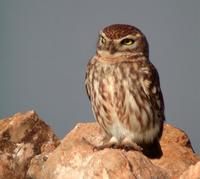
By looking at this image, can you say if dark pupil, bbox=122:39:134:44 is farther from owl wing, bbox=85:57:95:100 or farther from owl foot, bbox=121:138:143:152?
owl foot, bbox=121:138:143:152

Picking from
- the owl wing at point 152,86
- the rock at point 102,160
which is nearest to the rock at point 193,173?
the rock at point 102,160

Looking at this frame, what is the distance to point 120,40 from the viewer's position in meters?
9.11

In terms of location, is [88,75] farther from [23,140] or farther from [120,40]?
[23,140]

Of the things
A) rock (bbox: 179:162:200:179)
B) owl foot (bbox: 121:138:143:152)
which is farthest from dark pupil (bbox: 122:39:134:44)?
rock (bbox: 179:162:200:179)

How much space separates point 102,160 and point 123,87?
7.30 ft

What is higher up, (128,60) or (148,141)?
(128,60)

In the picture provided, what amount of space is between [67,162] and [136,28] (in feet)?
7.84

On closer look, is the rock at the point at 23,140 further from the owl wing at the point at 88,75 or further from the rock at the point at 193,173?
the rock at the point at 193,173

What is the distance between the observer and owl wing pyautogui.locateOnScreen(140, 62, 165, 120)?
9.27 metres

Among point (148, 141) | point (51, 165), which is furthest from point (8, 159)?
point (148, 141)

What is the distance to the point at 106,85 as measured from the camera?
9.08m

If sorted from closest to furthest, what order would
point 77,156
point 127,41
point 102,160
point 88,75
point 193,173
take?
point 193,173
point 102,160
point 77,156
point 127,41
point 88,75

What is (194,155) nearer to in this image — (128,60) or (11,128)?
(128,60)

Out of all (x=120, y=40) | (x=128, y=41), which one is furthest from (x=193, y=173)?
(x=128, y=41)
